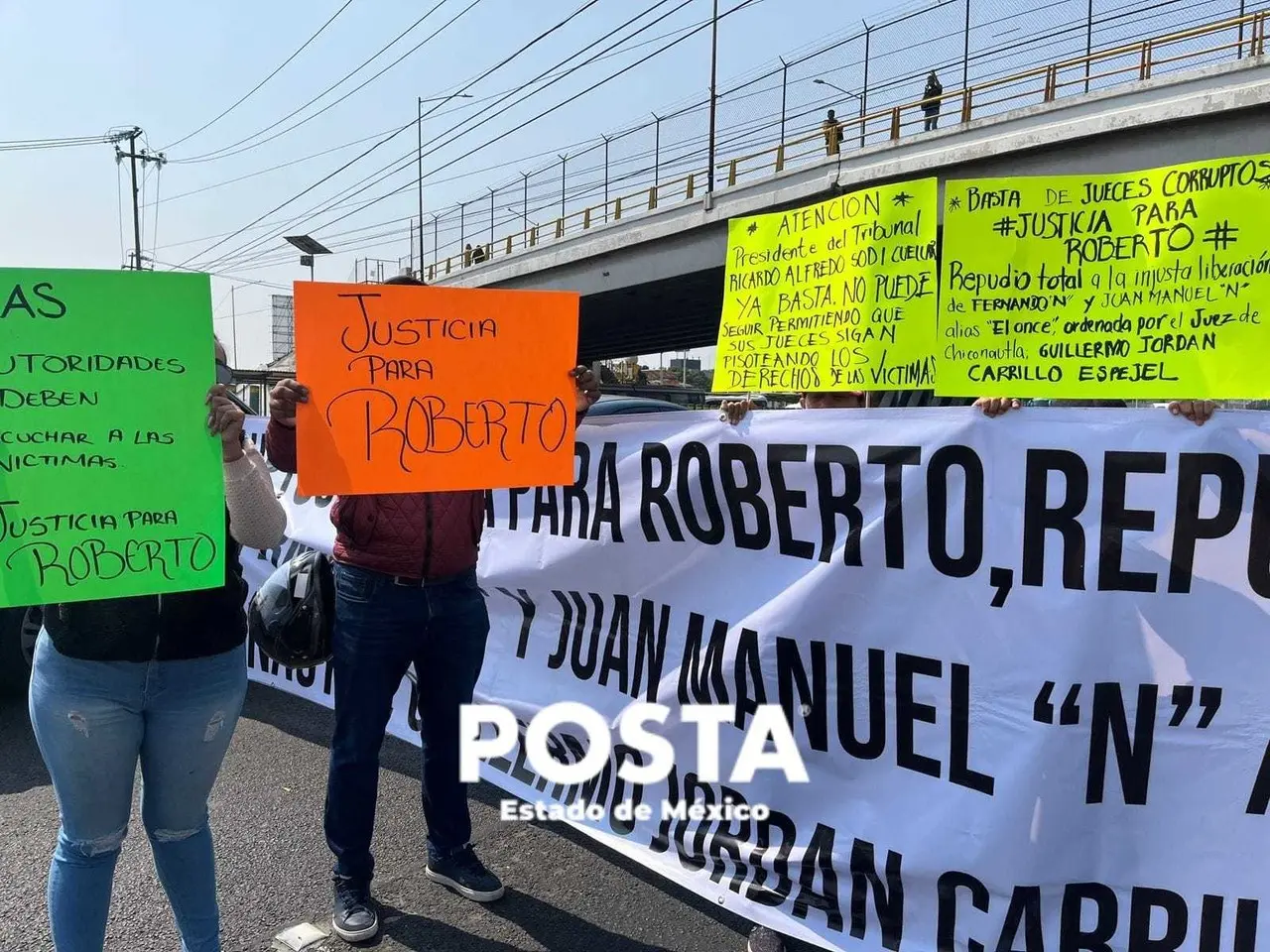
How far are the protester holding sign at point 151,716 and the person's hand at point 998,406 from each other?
1.93 meters

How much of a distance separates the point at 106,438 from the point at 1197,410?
266 centimetres

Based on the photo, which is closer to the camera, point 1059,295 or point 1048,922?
point 1048,922

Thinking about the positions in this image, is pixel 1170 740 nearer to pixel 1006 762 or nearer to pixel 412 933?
pixel 1006 762

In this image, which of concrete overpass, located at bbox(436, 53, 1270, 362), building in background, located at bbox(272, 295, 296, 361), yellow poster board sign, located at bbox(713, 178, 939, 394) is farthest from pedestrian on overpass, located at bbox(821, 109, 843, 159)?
building in background, located at bbox(272, 295, 296, 361)

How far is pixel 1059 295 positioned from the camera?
2516 millimetres

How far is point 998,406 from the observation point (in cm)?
245

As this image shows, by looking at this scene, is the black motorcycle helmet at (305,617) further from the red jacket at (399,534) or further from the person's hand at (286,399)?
the person's hand at (286,399)

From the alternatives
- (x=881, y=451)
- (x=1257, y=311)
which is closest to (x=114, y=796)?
(x=881, y=451)

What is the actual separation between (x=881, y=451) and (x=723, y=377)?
0.79 m

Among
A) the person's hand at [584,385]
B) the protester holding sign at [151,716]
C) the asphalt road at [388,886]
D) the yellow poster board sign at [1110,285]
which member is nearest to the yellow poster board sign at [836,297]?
the yellow poster board sign at [1110,285]

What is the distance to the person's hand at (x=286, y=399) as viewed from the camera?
243cm

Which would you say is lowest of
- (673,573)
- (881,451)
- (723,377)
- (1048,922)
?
(1048,922)

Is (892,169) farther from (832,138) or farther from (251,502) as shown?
(251,502)

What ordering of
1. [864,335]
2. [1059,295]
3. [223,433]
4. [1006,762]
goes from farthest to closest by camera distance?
[864,335] < [1059,295] < [1006,762] < [223,433]
